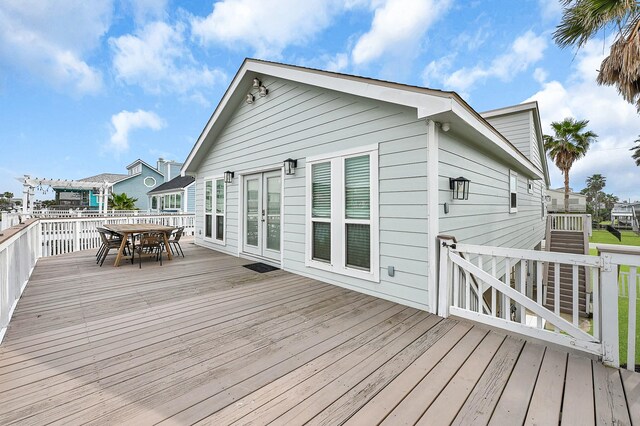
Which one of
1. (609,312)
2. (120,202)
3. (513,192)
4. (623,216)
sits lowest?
(609,312)

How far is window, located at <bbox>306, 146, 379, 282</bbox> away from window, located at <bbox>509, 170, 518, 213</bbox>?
5.01 meters

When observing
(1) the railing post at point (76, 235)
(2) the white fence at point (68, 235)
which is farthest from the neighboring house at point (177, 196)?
(1) the railing post at point (76, 235)

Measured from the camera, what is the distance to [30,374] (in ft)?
6.40

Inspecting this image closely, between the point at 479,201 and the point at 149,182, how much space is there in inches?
978

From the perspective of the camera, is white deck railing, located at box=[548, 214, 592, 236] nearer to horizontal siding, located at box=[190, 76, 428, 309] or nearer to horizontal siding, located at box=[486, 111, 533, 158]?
horizontal siding, located at box=[486, 111, 533, 158]

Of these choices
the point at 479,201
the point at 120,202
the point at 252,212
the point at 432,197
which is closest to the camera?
the point at 432,197

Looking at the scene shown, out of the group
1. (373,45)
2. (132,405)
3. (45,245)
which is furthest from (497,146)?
(45,245)

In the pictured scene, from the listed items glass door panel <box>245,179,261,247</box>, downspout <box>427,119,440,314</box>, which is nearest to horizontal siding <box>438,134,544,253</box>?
downspout <box>427,119,440,314</box>

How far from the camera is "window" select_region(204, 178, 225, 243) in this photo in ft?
24.2

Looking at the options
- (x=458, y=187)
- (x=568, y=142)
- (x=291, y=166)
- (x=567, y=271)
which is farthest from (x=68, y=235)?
(x=568, y=142)

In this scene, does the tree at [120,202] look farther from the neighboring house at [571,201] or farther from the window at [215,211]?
the neighboring house at [571,201]

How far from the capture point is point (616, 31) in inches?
201

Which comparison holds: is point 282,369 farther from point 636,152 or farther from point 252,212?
point 636,152

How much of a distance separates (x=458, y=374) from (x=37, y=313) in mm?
4486
